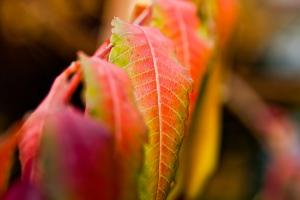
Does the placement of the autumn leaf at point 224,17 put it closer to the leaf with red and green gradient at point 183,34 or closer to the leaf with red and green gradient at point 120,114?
the leaf with red and green gradient at point 183,34

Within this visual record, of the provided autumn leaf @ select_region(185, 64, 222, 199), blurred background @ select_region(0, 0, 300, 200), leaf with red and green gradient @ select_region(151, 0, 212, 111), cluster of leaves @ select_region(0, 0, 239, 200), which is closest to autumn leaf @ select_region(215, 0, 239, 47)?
autumn leaf @ select_region(185, 64, 222, 199)

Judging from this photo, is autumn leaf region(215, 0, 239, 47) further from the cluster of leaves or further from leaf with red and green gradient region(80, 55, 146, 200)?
leaf with red and green gradient region(80, 55, 146, 200)

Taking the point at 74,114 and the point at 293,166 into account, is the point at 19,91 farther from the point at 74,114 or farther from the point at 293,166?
the point at 74,114

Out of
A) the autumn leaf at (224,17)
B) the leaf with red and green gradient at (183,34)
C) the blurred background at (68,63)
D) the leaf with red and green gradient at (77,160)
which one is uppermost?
the leaf with red and green gradient at (77,160)

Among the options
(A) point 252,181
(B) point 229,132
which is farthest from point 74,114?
(B) point 229,132

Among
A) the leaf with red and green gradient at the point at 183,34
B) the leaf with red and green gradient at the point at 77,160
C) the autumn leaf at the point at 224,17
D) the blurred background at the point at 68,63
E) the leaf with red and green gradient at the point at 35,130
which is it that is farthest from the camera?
the blurred background at the point at 68,63

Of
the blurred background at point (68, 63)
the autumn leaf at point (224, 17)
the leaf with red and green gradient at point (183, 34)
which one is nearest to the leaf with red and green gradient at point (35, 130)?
the leaf with red and green gradient at point (183, 34)

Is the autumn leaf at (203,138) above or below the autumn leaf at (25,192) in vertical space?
below

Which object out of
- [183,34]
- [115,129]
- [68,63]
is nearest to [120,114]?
[115,129]
